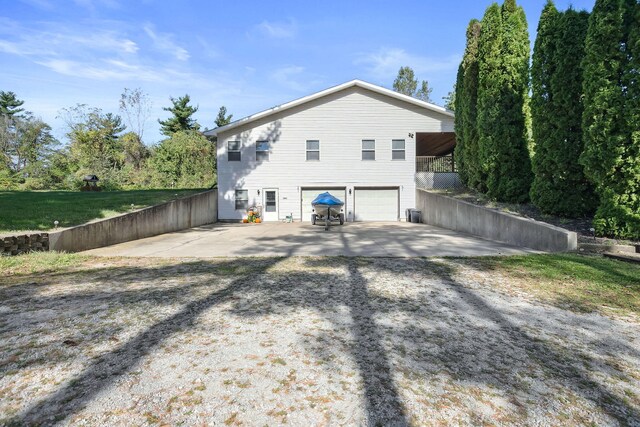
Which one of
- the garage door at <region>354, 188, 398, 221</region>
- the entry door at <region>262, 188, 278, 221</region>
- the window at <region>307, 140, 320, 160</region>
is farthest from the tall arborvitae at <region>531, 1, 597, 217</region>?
the entry door at <region>262, 188, 278, 221</region>

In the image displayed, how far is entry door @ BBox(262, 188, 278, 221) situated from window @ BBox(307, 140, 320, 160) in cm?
263

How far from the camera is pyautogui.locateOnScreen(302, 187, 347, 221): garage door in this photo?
17.7 m

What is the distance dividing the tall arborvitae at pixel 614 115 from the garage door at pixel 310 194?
11.2 meters

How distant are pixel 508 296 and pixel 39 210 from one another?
12.1m

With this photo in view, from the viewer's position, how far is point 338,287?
4.76m

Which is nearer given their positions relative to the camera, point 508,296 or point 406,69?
point 508,296

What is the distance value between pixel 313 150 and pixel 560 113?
11.0m

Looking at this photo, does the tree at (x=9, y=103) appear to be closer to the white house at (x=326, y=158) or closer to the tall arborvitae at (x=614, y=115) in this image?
the white house at (x=326, y=158)

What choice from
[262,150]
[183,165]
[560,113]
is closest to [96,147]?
[183,165]

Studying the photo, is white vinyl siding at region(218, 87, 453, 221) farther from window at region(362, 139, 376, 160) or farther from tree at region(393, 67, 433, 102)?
tree at region(393, 67, 433, 102)

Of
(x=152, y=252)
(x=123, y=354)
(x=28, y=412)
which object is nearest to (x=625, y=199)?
(x=123, y=354)

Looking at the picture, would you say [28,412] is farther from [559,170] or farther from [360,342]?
[559,170]

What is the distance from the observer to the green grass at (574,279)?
417 cm

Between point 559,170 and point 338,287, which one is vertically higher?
point 559,170
